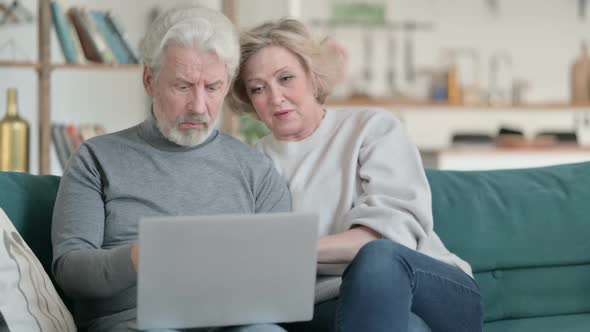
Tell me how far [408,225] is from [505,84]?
5397 mm

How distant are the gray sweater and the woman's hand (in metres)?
0.18

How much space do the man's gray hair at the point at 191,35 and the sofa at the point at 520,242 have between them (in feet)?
2.58

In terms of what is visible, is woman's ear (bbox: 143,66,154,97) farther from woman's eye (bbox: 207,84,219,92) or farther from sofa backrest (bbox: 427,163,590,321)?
sofa backrest (bbox: 427,163,590,321)

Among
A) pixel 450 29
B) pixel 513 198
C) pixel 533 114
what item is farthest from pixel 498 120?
pixel 513 198

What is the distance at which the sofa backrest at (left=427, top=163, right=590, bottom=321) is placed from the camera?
2.62 metres

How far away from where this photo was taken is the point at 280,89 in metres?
2.45

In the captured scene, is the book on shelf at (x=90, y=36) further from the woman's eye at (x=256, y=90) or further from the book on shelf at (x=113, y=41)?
the woman's eye at (x=256, y=90)

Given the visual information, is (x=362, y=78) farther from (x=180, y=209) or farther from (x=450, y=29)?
(x=180, y=209)

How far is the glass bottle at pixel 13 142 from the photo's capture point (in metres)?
3.96

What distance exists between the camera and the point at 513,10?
741 cm

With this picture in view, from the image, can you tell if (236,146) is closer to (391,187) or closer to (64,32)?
(391,187)

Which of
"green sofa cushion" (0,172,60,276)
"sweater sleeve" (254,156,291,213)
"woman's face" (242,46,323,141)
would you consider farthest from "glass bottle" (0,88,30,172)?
"sweater sleeve" (254,156,291,213)

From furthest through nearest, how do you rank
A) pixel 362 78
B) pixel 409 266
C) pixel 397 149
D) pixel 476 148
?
pixel 362 78 < pixel 476 148 < pixel 397 149 < pixel 409 266

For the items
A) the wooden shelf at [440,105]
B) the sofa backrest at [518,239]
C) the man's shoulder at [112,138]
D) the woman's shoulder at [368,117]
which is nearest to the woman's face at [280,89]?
the woman's shoulder at [368,117]
